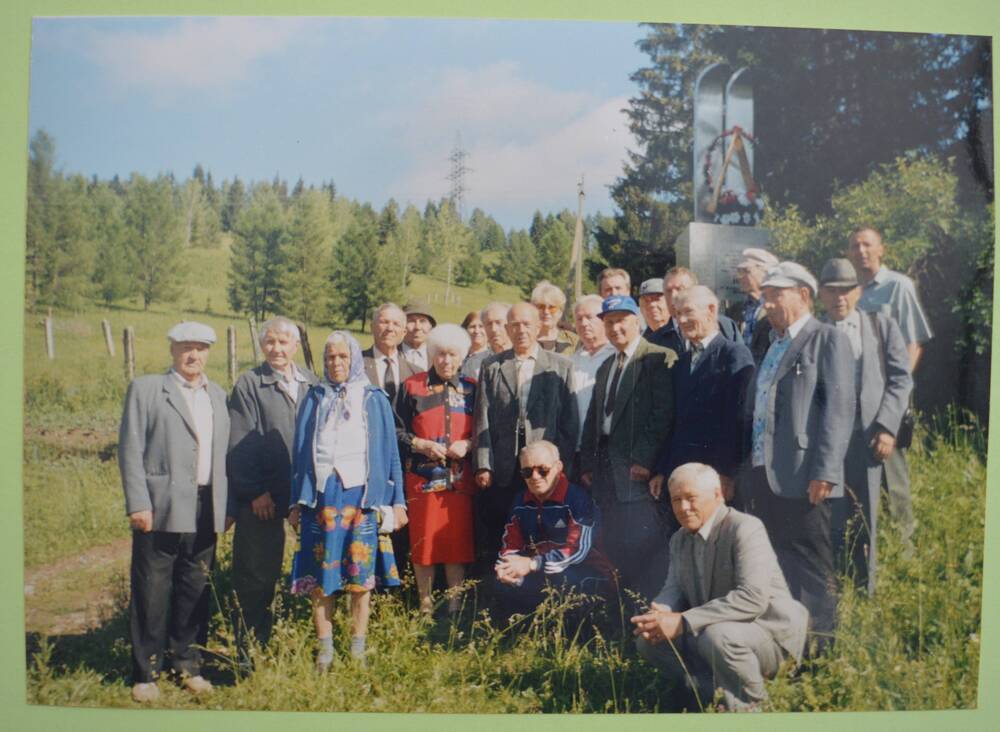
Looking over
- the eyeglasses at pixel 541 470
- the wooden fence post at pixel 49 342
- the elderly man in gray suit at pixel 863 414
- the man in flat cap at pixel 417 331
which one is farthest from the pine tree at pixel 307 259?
the elderly man in gray suit at pixel 863 414

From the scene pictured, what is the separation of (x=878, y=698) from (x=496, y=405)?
192 cm

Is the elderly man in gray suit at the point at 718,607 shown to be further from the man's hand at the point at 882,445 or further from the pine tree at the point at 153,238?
the pine tree at the point at 153,238

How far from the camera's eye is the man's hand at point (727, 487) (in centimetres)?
336

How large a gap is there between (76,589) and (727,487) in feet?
8.86

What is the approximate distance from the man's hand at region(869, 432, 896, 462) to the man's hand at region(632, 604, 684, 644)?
1047mm

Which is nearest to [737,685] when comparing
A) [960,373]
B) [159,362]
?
[960,373]

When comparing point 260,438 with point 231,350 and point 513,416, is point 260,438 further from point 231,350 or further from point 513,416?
point 513,416

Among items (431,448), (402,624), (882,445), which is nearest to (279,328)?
(431,448)

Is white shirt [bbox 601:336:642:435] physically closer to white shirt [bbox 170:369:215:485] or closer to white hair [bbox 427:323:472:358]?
white hair [bbox 427:323:472:358]

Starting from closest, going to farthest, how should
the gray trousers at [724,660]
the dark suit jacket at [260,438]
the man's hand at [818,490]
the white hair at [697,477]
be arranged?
1. the gray trousers at [724,660]
2. the white hair at [697,477]
3. the man's hand at [818,490]
4. the dark suit jacket at [260,438]

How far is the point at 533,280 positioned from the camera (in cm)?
362

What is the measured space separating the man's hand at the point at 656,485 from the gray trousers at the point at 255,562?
155 centimetres

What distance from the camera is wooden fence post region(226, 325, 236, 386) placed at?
3498 millimetres

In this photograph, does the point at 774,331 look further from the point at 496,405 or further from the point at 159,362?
the point at 159,362
